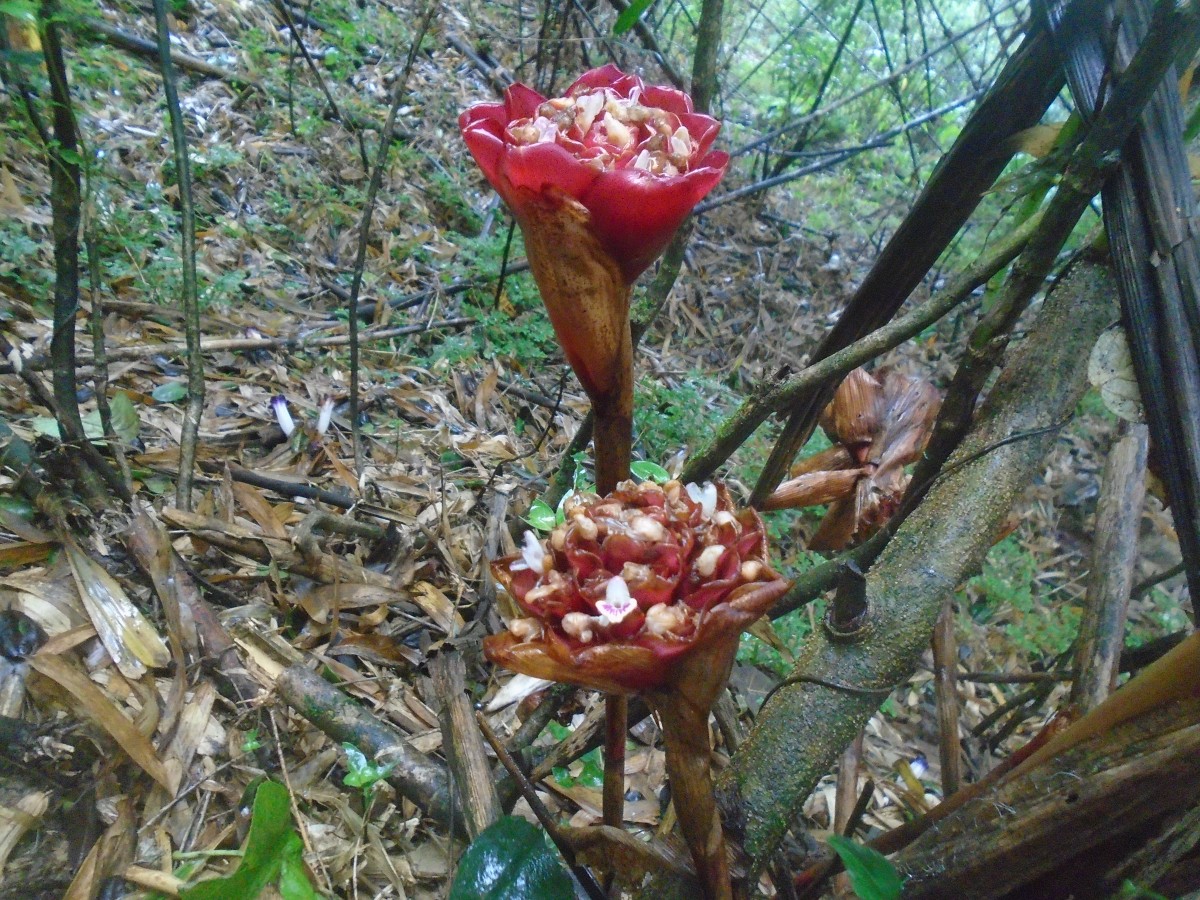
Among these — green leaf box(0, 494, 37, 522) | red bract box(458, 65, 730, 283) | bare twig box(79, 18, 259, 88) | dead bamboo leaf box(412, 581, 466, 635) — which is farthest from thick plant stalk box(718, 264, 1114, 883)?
bare twig box(79, 18, 259, 88)

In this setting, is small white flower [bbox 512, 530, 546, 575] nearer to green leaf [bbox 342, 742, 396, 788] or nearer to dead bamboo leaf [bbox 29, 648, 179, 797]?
green leaf [bbox 342, 742, 396, 788]

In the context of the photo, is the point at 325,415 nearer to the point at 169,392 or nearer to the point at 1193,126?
the point at 169,392

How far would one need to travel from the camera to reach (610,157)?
32.1 inches

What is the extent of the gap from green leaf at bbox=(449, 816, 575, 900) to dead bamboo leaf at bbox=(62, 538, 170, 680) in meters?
0.84

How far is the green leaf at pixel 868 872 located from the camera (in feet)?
2.94

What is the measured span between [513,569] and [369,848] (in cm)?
82

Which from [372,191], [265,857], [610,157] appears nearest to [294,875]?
[265,857]

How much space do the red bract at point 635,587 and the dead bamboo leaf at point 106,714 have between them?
33.9 inches

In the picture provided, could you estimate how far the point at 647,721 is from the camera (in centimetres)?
184

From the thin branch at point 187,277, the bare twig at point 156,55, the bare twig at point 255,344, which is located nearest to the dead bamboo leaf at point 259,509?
the thin branch at point 187,277

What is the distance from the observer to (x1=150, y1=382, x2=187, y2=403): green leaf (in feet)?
7.02

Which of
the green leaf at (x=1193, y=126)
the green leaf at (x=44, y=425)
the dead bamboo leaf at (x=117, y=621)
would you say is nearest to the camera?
the green leaf at (x=1193, y=126)

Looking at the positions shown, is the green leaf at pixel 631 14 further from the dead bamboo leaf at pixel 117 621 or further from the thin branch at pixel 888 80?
the dead bamboo leaf at pixel 117 621

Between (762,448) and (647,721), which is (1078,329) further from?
(762,448)
